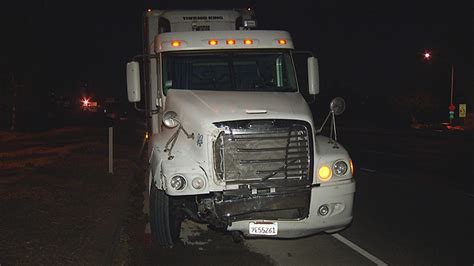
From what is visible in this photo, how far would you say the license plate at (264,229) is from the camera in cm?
607

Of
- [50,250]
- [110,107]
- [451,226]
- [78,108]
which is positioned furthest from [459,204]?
[78,108]

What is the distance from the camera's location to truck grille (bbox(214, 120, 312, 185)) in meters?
6.12

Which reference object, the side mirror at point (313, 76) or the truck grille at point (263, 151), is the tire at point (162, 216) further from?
the side mirror at point (313, 76)

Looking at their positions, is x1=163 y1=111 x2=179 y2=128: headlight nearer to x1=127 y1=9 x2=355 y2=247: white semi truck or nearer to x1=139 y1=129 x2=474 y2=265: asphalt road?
x1=127 y1=9 x2=355 y2=247: white semi truck

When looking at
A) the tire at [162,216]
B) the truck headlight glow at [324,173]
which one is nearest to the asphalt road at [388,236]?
the tire at [162,216]

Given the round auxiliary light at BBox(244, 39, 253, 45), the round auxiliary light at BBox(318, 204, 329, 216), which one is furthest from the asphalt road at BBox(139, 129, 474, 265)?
the round auxiliary light at BBox(244, 39, 253, 45)

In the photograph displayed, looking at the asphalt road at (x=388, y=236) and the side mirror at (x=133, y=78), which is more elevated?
the side mirror at (x=133, y=78)

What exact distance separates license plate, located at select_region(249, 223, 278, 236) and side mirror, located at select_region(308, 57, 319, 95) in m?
2.81

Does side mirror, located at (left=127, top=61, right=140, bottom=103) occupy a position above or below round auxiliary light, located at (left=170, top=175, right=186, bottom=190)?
above

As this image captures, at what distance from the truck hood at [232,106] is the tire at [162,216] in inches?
38.2

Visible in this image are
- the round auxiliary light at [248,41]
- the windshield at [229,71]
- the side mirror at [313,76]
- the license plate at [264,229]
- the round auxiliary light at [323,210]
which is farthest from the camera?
the side mirror at [313,76]

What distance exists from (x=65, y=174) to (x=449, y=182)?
9000mm

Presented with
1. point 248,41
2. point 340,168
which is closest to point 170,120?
point 248,41

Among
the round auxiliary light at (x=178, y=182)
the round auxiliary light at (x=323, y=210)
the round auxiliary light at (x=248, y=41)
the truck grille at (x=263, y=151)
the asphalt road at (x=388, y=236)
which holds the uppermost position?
the round auxiliary light at (x=248, y=41)
